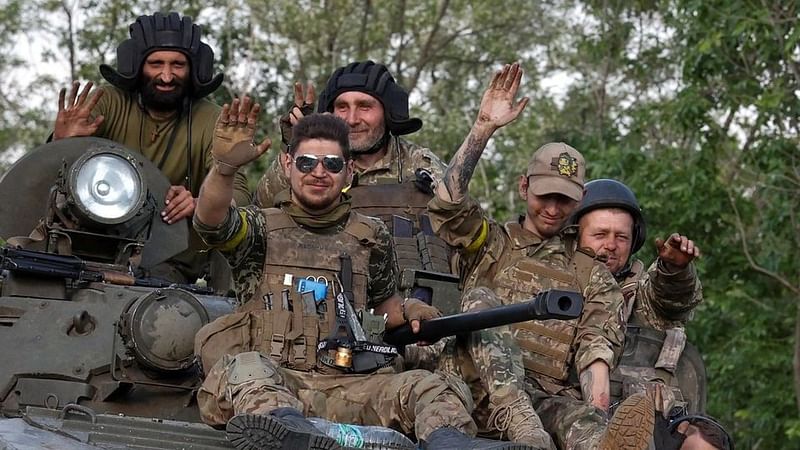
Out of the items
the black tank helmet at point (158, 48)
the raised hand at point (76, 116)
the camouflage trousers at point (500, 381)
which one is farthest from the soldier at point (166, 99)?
the camouflage trousers at point (500, 381)

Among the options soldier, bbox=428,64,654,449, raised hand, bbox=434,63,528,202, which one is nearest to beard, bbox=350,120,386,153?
soldier, bbox=428,64,654,449

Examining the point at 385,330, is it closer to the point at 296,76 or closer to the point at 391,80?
the point at 391,80

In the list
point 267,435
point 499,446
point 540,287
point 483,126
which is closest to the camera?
point 267,435

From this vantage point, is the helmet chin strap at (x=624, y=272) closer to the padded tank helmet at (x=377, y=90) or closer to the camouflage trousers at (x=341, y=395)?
the padded tank helmet at (x=377, y=90)

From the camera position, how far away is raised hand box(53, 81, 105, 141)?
10297 millimetres

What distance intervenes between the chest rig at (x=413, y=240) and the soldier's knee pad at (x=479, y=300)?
984mm

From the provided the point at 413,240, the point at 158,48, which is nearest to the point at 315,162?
the point at 413,240

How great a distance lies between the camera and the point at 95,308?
9.15 metres

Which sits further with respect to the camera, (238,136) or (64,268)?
(64,268)

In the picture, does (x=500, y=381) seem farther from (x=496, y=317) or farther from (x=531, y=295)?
(x=531, y=295)

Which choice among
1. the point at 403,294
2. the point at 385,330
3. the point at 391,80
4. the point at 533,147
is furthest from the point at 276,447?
the point at 533,147

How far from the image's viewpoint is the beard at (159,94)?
10758 mm

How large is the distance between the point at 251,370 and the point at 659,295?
3.27 meters

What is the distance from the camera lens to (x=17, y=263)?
912 cm
